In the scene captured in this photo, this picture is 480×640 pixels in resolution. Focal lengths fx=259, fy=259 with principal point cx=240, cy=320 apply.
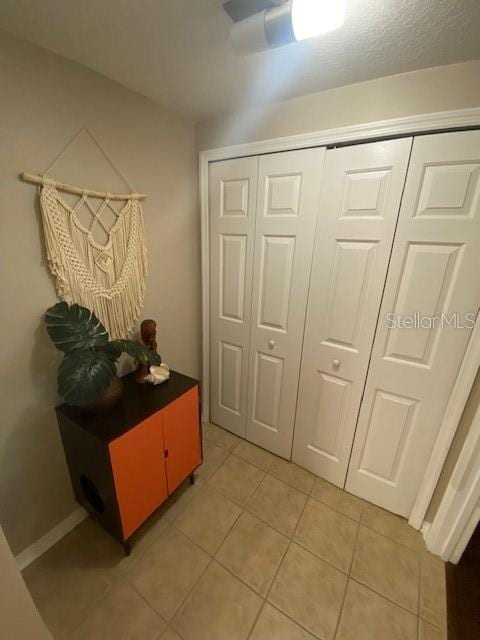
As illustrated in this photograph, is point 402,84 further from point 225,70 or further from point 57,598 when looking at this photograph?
point 57,598

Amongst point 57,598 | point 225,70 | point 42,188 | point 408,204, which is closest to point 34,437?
point 57,598

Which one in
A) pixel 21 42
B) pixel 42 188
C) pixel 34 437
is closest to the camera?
pixel 21 42

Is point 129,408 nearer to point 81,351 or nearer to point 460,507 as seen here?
point 81,351

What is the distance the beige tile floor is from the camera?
1.01 metres

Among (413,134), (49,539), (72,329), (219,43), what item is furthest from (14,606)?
(413,134)

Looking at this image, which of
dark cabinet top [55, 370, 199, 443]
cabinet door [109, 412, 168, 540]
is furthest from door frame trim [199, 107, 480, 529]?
cabinet door [109, 412, 168, 540]

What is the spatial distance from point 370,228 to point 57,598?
208cm

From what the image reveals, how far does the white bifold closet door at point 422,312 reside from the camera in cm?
101

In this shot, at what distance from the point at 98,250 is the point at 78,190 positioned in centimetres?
25

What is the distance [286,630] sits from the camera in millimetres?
1006

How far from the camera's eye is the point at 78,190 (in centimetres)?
110

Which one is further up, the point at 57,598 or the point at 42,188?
the point at 42,188

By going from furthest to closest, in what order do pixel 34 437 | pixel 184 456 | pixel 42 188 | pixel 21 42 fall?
pixel 184 456 → pixel 34 437 → pixel 42 188 → pixel 21 42

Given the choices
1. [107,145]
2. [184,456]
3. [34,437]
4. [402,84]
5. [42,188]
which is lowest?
[184,456]
